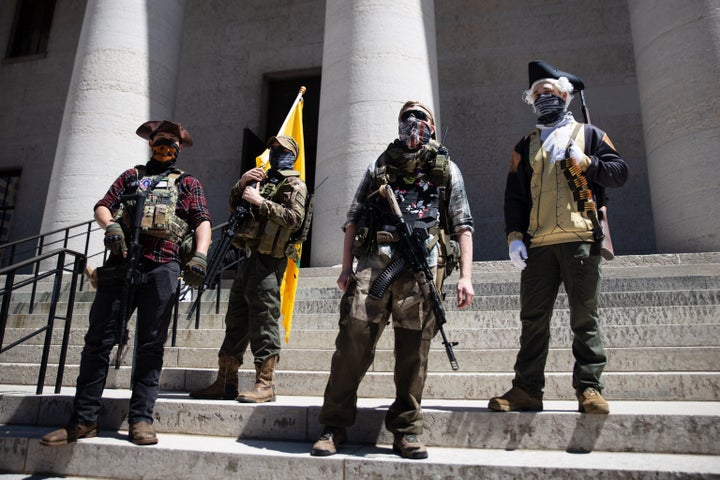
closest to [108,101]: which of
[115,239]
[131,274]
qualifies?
[115,239]

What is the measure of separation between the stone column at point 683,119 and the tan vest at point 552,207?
4.22m

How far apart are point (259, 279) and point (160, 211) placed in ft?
2.73

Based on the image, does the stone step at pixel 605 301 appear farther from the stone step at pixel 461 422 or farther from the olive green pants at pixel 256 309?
the olive green pants at pixel 256 309

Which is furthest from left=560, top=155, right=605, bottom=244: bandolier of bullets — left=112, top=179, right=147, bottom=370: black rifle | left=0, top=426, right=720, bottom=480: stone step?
left=112, top=179, right=147, bottom=370: black rifle

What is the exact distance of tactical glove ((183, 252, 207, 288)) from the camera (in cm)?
335

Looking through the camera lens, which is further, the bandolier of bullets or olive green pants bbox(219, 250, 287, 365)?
olive green pants bbox(219, 250, 287, 365)

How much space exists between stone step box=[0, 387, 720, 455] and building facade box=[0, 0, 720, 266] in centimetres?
207

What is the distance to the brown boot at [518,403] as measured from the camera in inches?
121

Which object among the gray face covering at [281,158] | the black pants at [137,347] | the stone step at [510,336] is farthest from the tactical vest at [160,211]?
the stone step at [510,336]

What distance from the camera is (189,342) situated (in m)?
5.30

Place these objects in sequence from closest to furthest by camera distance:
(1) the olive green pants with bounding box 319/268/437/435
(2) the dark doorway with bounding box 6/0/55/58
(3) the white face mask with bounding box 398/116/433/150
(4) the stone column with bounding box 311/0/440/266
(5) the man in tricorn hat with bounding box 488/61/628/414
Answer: (1) the olive green pants with bounding box 319/268/437/435 → (5) the man in tricorn hat with bounding box 488/61/628/414 → (3) the white face mask with bounding box 398/116/433/150 → (4) the stone column with bounding box 311/0/440/266 → (2) the dark doorway with bounding box 6/0/55/58

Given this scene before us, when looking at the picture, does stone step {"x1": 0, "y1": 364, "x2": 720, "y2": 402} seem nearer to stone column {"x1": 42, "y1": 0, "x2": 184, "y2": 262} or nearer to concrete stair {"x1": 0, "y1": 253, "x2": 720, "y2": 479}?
concrete stair {"x1": 0, "y1": 253, "x2": 720, "y2": 479}

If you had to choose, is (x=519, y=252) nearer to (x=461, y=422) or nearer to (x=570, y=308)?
(x=570, y=308)

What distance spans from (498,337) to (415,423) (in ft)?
5.75
